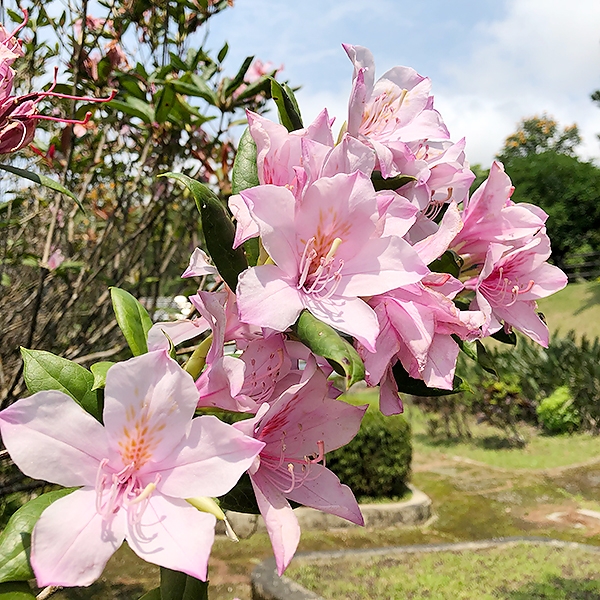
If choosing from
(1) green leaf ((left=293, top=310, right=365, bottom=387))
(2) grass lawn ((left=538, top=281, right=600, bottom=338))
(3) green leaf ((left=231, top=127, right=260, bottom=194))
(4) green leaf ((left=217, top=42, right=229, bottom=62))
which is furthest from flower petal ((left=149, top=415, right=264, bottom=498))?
(2) grass lawn ((left=538, top=281, right=600, bottom=338))

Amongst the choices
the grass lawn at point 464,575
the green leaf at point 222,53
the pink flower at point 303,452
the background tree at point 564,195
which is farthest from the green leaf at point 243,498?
the background tree at point 564,195

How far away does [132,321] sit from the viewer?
0.81 metres

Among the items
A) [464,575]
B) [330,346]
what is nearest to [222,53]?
[330,346]

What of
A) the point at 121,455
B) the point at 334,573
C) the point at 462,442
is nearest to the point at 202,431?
the point at 121,455

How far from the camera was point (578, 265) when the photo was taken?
2078 centimetres

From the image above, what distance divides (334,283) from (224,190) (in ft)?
6.21

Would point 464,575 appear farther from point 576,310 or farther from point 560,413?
point 576,310

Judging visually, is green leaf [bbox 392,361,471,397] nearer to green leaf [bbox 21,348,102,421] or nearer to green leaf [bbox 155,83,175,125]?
green leaf [bbox 21,348,102,421]

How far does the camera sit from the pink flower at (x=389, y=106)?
0.80 m

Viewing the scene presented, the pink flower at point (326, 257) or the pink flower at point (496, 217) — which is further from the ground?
the pink flower at point (496, 217)

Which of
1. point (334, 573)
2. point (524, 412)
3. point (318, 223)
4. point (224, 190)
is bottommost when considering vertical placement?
point (334, 573)

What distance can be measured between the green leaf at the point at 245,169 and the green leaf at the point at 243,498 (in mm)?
337

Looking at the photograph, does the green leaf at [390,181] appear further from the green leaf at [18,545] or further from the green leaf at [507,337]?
the green leaf at [18,545]

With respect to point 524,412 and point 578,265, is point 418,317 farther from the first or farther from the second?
point 578,265
